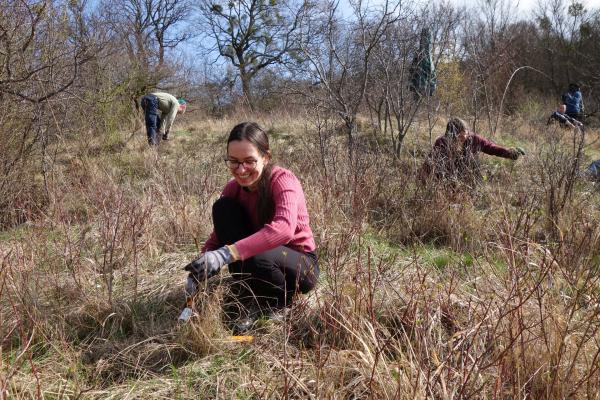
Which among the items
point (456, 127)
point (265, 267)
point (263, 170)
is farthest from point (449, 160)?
point (265, 267)

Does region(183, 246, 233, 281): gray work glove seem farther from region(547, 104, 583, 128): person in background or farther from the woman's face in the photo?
region(547, 104, 583, 128): person in background

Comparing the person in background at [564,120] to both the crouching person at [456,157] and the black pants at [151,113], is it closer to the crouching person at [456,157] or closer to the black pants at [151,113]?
the crouching person at [456,157]

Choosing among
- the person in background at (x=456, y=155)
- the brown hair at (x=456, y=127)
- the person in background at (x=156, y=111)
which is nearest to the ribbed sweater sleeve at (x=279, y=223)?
the person in background at (x=456, y=155)

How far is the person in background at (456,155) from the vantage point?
3182 mm

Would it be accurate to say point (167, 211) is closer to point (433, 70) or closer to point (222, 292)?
point (222, 292)

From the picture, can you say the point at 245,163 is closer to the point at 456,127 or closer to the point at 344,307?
the point at 344,307

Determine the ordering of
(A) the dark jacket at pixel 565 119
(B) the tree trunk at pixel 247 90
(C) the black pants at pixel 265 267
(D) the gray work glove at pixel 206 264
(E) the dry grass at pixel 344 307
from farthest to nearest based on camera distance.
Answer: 1. (B) the tree trunk at pixel 247 90
2. (A) the dark jacket at pixel 565 119
3. (C) the black pants at pixel 265 267
4. (D) the gray work glove at pixel 206 264
5. (E) the dry grass at pixel 344 307

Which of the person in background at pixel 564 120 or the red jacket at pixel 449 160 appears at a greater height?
the person in background at pixel 564 120

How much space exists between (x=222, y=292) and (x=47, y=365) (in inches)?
27.2

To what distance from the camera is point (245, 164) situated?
1823mm

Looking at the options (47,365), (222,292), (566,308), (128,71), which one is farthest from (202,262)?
(128,71)

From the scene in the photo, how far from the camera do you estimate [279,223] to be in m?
1.74

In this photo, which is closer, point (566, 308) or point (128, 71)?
point (566, 308)

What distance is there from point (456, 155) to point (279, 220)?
2.08 meters
